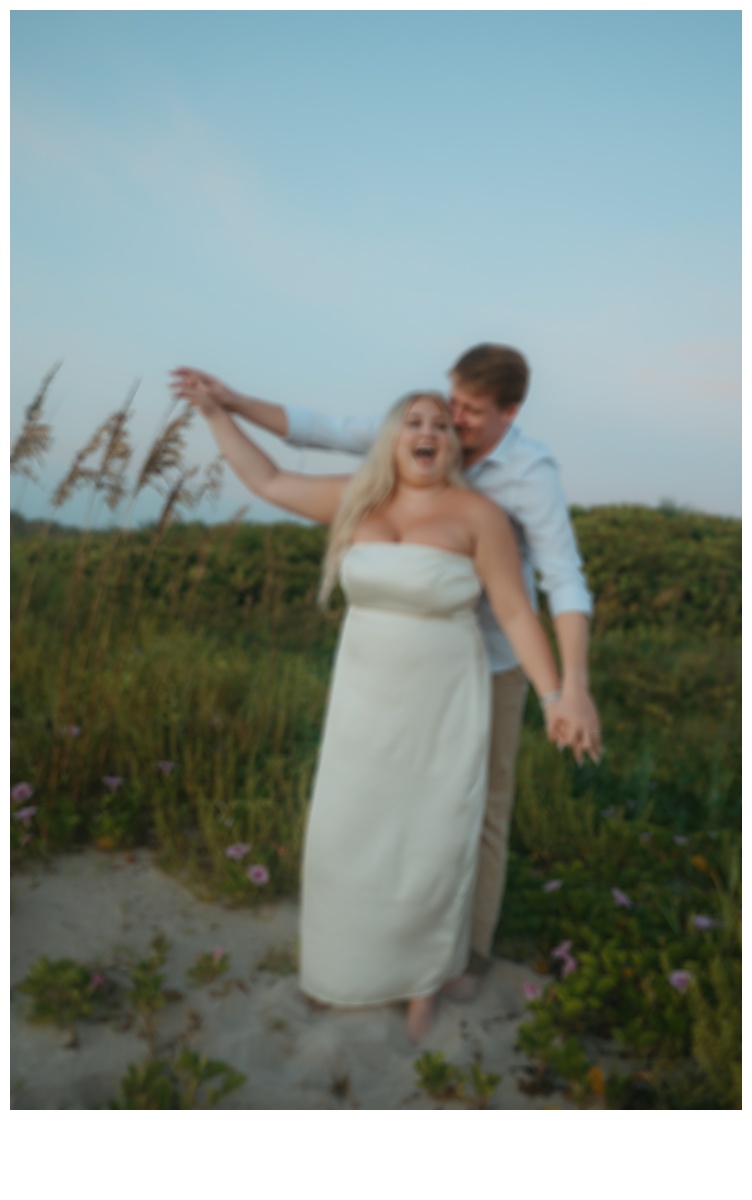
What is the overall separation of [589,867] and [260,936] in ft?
4.47

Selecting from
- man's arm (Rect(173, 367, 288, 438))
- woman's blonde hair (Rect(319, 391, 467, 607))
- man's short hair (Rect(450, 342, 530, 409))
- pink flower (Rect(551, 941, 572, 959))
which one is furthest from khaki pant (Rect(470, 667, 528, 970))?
man's arm (Rect(173, 367, 288, 438))

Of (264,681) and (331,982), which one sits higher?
(264,681)

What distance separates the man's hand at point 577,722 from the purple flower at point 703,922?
1056 mm

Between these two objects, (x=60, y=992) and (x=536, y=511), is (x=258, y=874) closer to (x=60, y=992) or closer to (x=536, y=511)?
(x=60, y=992)

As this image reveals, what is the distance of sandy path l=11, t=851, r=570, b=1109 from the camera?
8.62ft

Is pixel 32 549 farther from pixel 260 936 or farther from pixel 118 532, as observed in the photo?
pixel 260 936

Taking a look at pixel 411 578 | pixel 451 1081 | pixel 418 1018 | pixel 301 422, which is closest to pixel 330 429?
pixel 301 422

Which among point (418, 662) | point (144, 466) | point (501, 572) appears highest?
point (144, 466)

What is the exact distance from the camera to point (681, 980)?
114 inches

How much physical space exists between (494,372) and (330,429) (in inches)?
22.4

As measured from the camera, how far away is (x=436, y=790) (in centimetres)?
271

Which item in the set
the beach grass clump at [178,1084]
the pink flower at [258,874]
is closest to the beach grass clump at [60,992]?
the beach grass clump at [178,1084]

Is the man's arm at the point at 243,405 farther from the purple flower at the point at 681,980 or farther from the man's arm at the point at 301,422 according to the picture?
the purple flower at the point at 681,980

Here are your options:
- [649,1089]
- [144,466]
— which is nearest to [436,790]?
[649,1089]
